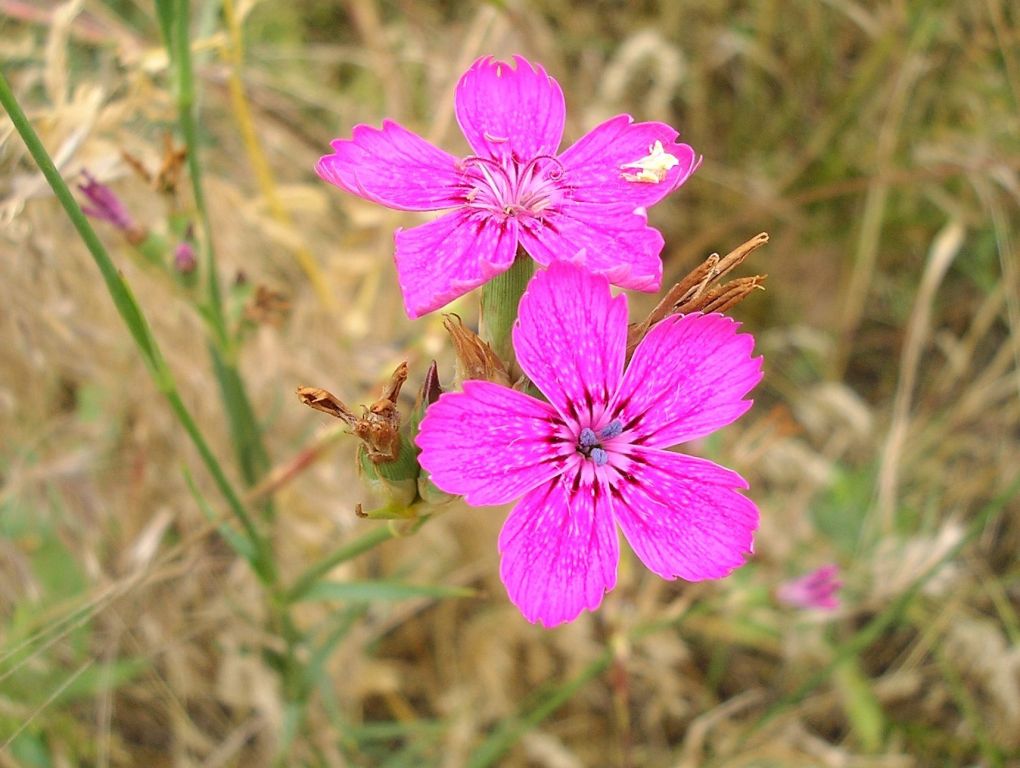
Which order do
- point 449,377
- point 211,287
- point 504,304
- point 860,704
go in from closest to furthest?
point 504,304 → point 211,287 → point 449,377 → point 860,704

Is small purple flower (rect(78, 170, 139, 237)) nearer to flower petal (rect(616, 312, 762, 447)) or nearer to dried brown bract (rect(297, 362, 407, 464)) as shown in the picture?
dried brown bract (rect(297, 362, 407, 464))

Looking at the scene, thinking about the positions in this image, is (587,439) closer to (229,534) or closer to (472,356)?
(472,356)

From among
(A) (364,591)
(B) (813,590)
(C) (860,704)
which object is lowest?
(C) (860,704)

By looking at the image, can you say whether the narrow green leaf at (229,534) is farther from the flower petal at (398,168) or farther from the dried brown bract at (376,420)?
the flower petal at (398,168)

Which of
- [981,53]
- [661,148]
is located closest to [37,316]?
[661,148]

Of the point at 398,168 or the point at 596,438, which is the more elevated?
the point at 398,168

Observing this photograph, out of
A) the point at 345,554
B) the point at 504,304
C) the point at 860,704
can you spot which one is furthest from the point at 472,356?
the point at 860,704

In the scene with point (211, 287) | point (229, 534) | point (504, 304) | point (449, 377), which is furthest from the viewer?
point (449, 377)

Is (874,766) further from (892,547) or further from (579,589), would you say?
(579,589)
